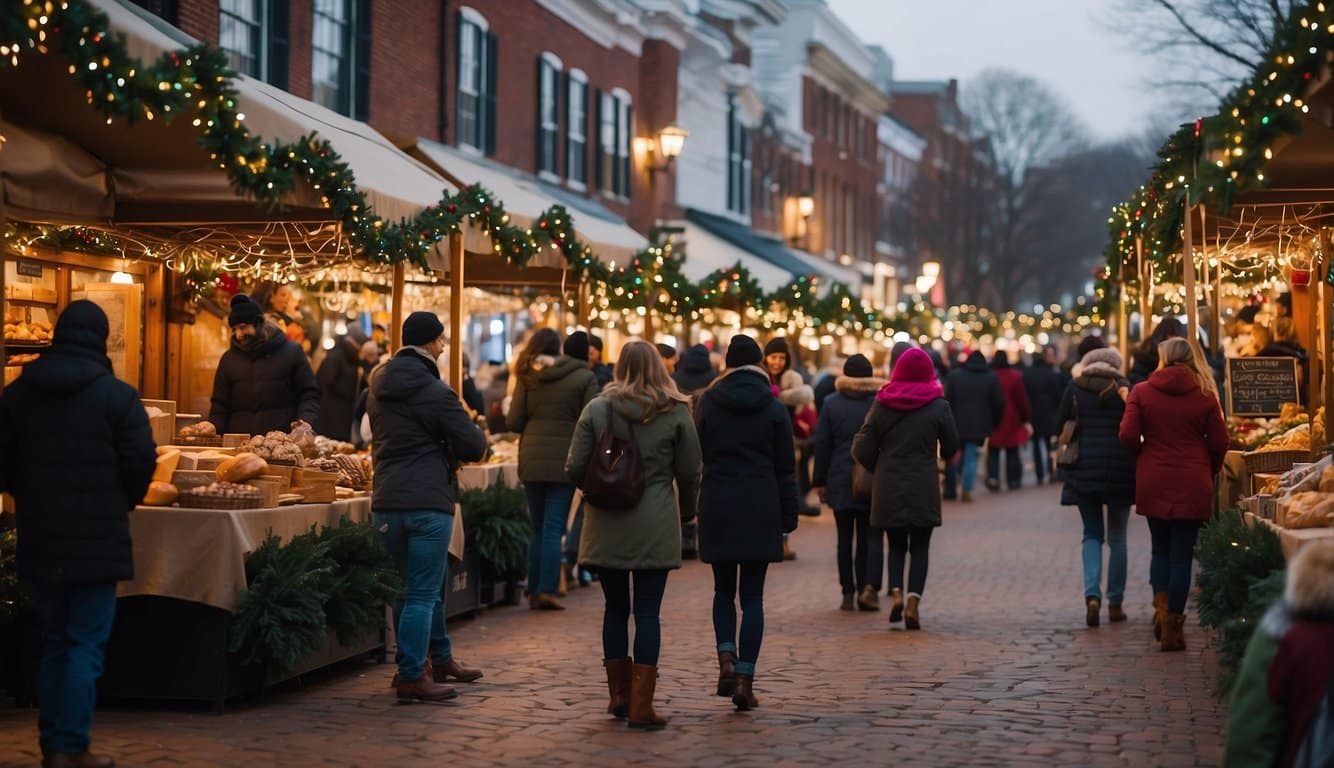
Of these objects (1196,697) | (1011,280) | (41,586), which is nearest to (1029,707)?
(1196,697)

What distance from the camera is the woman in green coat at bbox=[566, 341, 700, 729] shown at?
9.20m

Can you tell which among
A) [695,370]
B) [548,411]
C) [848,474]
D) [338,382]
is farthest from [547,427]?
[338,382]

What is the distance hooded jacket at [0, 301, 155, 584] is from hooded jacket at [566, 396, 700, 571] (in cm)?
216

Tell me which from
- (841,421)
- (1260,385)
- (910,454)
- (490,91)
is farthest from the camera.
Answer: (490,91)

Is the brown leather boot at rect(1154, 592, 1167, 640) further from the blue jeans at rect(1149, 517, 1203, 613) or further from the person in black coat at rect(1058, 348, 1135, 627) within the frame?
the person in black coat at rect(1058, 348, 1135, 627)

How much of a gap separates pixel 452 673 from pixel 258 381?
360cm

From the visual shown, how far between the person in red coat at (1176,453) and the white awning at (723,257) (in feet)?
46.1

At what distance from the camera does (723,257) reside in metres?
38.2

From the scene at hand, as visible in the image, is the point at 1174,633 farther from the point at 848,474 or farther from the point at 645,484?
the point at 645,484

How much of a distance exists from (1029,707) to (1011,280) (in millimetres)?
77862

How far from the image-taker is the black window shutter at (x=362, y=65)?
2433cm

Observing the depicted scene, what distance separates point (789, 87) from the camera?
5803 cm

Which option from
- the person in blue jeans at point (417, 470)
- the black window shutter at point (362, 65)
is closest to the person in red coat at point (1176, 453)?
the person in blue jeans at point (417, 470)

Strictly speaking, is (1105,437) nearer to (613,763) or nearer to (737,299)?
(613,763)
